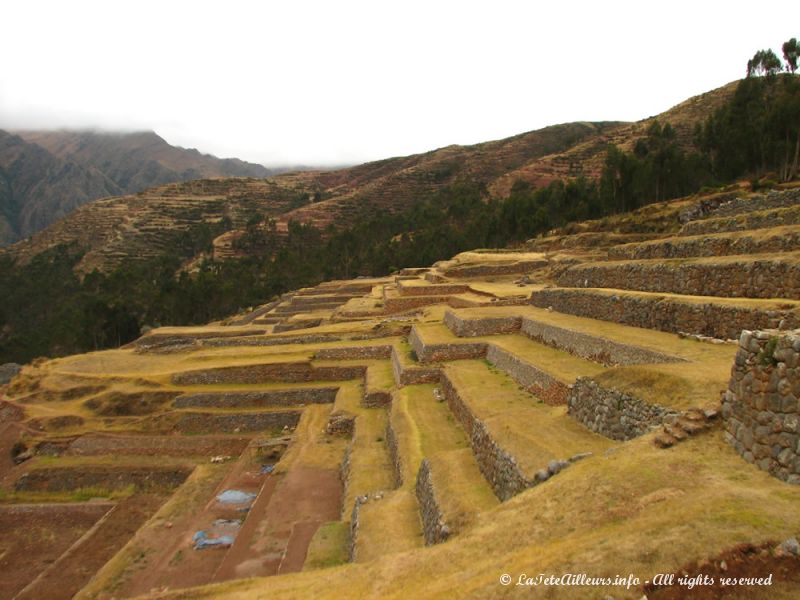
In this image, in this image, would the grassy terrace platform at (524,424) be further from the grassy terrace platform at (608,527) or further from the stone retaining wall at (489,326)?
the stone retaining wall at (489,326)

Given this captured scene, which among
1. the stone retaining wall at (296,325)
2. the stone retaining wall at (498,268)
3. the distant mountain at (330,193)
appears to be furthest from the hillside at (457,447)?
the distant mountain at (330,193)

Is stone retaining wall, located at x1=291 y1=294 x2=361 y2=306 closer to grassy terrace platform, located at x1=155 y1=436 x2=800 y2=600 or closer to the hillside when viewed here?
the hillside

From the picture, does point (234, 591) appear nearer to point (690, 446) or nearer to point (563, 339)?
point (690, 446)

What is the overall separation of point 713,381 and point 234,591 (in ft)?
27.8

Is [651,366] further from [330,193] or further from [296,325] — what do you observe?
[330,193]

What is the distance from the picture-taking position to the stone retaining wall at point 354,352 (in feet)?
84.5

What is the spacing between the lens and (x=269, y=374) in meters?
26.0

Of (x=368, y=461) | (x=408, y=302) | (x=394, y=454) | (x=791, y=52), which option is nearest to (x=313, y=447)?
(x=368, y=461)

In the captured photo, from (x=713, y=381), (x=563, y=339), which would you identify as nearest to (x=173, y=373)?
Answer: (x=563, y=339)

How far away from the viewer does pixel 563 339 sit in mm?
15695

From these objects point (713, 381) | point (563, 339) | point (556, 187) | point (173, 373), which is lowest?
point (173, 373)

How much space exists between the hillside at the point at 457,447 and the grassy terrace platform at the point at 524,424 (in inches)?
3.2

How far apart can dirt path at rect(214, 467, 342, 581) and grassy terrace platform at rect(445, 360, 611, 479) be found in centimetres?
500

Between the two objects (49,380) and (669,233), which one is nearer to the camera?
(49,380)
